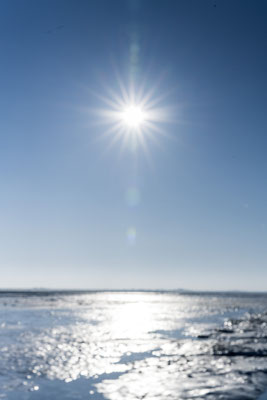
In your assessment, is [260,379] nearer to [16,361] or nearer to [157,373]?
[157,373]

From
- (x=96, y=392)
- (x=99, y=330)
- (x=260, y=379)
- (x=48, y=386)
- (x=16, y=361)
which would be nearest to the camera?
(x=96, y=392)

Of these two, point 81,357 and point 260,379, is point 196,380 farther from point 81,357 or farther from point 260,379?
point 81,357

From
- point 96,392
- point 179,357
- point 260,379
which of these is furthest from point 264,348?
point 96,392

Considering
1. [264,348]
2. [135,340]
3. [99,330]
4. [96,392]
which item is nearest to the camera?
[96,392]

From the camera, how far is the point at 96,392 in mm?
13070

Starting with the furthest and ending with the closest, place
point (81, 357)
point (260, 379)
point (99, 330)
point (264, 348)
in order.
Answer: point (99, 330)
point (264, 348)
point (81, 357)
point (260, 379)

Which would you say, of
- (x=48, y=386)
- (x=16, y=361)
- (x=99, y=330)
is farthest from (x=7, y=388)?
(x=99, y=330)

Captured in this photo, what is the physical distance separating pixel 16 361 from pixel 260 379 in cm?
1100

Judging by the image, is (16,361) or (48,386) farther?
(16,361)

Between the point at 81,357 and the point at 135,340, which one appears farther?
the point at 135,340

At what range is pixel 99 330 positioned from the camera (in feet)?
104

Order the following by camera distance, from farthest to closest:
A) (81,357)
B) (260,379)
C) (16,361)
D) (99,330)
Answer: (99,330)
(81,357)
(16,361)
(260,379)

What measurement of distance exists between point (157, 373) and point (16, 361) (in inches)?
276

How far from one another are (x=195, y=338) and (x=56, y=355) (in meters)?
11.0
